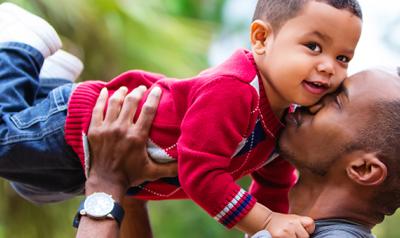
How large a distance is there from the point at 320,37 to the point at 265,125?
0.28 meters

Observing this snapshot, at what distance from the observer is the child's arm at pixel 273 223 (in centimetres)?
194

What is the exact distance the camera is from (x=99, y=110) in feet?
7.23

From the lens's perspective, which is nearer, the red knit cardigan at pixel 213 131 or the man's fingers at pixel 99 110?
the red knit cardigan at pixel 213 131

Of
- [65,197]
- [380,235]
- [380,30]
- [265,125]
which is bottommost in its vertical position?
[380,235]

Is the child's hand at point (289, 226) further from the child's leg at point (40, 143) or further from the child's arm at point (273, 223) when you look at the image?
the child's leg at point (40, 143)

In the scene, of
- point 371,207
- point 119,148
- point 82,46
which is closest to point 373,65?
point 371,207

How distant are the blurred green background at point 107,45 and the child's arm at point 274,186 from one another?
2.00 metres

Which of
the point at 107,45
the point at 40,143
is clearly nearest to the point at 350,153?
the point at 40,143

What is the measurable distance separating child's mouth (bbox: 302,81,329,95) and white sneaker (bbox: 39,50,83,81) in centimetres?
91

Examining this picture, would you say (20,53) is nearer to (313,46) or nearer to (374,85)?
(313,46)

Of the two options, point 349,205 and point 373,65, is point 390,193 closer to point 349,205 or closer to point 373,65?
point 349,205

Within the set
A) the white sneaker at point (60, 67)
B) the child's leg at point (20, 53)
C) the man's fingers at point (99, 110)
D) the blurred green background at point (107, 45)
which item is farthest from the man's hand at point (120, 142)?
the blurred green background at point (107, 45)

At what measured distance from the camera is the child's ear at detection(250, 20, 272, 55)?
2008 mm

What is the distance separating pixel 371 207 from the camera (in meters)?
2.09
